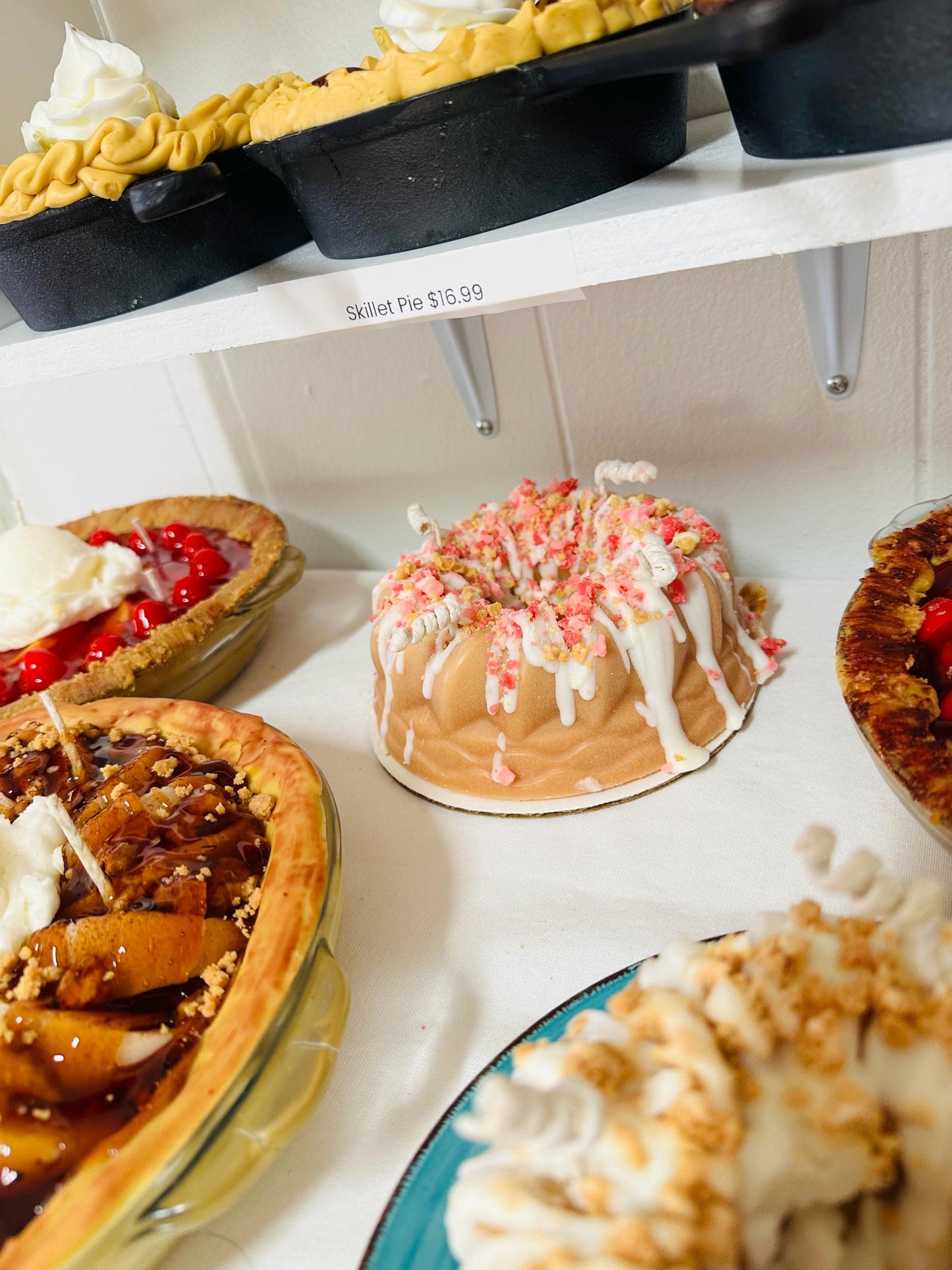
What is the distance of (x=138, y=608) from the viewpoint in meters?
1.08

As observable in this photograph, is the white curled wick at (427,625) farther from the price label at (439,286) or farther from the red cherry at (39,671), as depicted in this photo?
the red cherry at (39,671)

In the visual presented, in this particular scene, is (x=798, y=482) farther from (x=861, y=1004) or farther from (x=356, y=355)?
(x=861, y=1004)

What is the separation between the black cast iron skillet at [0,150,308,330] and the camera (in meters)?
0.71

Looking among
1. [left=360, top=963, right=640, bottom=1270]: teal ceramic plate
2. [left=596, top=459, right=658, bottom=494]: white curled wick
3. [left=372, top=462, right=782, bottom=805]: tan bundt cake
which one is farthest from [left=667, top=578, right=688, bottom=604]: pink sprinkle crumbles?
[left=360, top=963, right=640, bottom=1270]: teal ceramic plate

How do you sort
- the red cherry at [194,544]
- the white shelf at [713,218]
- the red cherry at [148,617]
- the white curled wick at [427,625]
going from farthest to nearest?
the red cherry at [194,544]
the red cherry at [148,617]
the white curled wick at [427,625]
the white shelf at [713,218]

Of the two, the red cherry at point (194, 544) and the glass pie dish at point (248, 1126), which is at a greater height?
the red cherry at point (194, 544)

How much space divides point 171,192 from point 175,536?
63 centimetres

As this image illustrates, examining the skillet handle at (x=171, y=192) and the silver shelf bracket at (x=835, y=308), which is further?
the silver shelf bracket at (x=835, y=308)

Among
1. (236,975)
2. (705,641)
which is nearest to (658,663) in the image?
(705,641)

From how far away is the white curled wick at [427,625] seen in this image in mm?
821

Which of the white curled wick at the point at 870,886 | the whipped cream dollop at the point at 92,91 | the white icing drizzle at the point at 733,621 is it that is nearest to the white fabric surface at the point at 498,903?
the white icing drizzle at the point at 733,621

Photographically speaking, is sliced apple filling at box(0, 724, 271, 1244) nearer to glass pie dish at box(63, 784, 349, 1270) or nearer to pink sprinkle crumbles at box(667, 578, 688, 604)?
glass pie dish at box(63, 784, 349, 1270)

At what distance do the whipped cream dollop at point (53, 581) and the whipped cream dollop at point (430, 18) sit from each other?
70 cm

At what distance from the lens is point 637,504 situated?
0.90 meters
